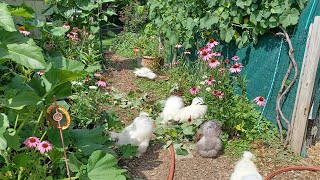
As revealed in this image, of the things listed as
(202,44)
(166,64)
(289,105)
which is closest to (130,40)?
(166,64)

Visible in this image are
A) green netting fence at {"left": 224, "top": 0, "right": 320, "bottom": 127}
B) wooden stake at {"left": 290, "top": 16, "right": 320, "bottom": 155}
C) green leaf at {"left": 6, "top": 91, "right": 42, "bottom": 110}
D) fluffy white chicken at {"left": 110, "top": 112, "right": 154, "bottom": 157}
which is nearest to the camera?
green leaf at {"left": 6, "top": 91, "right": 42, "bottom": 110}

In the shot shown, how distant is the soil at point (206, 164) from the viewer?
3.04m

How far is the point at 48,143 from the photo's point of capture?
2162mm

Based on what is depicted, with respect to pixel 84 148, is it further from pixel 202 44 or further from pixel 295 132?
pixel 202 44

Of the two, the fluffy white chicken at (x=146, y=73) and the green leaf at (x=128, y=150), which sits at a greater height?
the green leaf at (x=128, y=150)

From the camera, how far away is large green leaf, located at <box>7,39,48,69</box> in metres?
1.81

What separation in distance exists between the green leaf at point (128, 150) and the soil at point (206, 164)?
0.41 ft

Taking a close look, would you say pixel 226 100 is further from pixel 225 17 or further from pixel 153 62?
pixel 153 62

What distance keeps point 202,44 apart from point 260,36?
1.04 m

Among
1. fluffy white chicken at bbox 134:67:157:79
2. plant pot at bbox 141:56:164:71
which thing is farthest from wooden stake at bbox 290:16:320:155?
plant pot at bbox 141:56:164:71

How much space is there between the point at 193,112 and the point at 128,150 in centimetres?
91

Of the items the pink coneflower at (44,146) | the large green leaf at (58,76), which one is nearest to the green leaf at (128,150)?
the pink coneflower at (44,146)

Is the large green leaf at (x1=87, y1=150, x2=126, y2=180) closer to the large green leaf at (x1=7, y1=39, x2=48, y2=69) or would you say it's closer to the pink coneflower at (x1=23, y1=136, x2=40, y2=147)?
the pink coneflower at (x1=23, y1=136, x2=40, y2=147)

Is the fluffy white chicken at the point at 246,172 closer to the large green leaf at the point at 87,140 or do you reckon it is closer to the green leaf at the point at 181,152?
the green leaf at the point at 181,152
